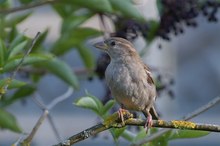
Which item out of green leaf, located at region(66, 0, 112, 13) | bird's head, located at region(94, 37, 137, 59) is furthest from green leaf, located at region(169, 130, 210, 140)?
bird's head, located at region(94, 37, 137, 59)

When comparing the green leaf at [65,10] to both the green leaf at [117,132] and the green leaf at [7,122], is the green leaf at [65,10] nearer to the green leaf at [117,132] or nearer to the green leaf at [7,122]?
the green leaf at [7,122]

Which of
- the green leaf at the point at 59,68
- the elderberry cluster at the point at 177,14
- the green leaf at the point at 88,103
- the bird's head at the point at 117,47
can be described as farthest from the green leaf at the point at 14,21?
the green leaf at the point at 88,103

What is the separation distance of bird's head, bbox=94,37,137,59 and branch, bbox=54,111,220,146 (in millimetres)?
849

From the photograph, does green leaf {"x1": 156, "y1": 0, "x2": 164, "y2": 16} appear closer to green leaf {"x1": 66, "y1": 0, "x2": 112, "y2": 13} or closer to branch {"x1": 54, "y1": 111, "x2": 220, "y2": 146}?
green leaf {"x1": 66, "y1": 0, "x2": 112, "y2": 13}

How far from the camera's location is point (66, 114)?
30.0ft

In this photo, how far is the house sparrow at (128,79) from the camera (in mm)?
3006

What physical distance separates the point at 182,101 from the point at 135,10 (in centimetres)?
627

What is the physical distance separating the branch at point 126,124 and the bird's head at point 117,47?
2.78 ft

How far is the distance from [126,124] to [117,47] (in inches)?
39.7

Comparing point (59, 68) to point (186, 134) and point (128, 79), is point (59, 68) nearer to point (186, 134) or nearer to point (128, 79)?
point (128, 79)

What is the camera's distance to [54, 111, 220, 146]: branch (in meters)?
2.26

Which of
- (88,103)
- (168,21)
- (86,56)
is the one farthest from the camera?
(86,56)

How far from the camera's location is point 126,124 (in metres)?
2.38

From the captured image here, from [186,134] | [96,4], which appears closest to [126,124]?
[186,134]
